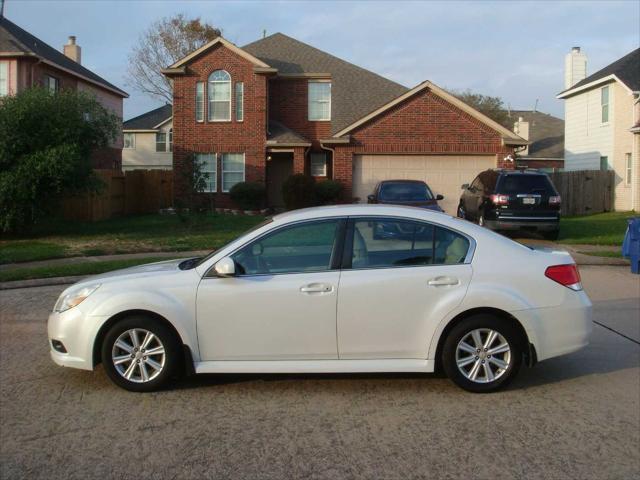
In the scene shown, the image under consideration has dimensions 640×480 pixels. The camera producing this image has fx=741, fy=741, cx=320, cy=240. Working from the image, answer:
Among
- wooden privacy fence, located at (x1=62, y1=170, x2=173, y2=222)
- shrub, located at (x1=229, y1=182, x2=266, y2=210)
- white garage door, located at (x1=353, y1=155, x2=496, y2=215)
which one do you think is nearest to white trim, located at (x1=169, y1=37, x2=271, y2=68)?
shrub, located at (x1=229, y1=182, x2=266, y2=210)

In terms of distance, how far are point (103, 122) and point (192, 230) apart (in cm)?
407

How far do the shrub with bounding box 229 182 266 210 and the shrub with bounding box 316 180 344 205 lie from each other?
2871 mm

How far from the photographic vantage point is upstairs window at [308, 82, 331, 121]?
3147 centimetres

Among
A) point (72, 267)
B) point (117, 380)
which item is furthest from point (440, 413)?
point (72, 267)

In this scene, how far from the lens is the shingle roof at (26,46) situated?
2862 cm

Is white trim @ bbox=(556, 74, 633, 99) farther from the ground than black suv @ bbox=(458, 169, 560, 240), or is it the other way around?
white trim @ bbox=(556, 74, 633, 99)

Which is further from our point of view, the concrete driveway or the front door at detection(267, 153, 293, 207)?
the front door at detection(267, 153, 293, 207)

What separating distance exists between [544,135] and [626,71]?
74.2 ft

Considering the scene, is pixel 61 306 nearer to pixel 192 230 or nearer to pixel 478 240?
pixel 478 240

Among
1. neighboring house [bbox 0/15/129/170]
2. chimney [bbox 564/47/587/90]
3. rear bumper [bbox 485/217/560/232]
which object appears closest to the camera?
rear bumper [bbox 485/217/560/232]

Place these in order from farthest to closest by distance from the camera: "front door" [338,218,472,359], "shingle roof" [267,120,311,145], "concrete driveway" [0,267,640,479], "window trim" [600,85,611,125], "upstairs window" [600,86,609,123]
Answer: "upstairs window" [600,86,609,123] < "window trim" [600,85,611,125] < "shingle roof" [267,120,311,145] < "front door" [338,218,472,359] < "concrete driveway" [0,267,640,479]

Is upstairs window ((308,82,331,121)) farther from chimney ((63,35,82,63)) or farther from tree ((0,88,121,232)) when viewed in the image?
chimney ((63,35,82,63))

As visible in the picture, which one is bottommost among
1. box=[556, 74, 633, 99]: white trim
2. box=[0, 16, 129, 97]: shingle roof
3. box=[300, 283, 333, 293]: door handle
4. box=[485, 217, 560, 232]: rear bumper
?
box=[300, 283, 333, 293]: door handle

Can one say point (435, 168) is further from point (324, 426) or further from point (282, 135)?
point (324, 426)
